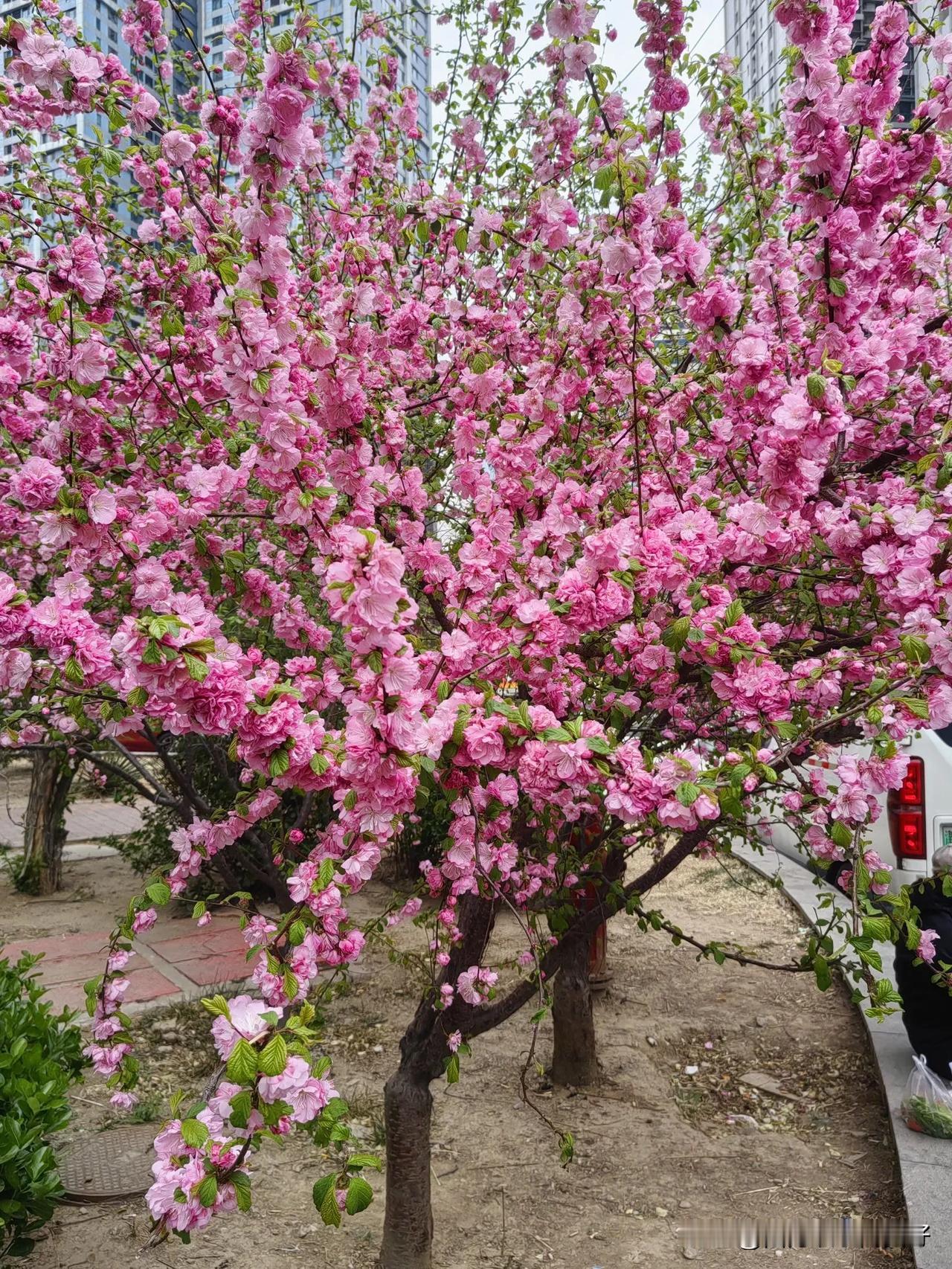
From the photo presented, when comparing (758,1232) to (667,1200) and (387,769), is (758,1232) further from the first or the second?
(387,769)

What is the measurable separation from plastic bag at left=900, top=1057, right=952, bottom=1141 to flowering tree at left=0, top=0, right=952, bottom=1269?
115 centimetres

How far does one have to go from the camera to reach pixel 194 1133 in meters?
1.44

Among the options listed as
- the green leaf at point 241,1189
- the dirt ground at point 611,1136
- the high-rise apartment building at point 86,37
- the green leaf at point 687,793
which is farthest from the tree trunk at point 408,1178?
the high-rise apartment building at point 86,37

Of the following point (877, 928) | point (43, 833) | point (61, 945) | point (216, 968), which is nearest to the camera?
point (877, 928)

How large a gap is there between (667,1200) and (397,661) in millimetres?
2938

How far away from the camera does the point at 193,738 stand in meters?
5.00

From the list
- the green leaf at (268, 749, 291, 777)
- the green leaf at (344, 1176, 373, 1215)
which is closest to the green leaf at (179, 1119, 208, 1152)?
the green leaf at (344, 1176, 373, 1215)

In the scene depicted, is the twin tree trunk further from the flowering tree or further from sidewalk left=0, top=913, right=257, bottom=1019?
sidewalk left=0, top=913, right=257, bottom=1019

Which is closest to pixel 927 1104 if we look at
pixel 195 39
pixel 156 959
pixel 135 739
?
pixel 135 739

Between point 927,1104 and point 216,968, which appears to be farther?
point 216,968

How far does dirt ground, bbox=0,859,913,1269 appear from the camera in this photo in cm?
310

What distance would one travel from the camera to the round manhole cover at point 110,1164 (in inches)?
131

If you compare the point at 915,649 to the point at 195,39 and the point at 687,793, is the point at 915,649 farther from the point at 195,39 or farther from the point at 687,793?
the point at 195,39

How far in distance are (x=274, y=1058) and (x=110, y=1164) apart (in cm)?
285
